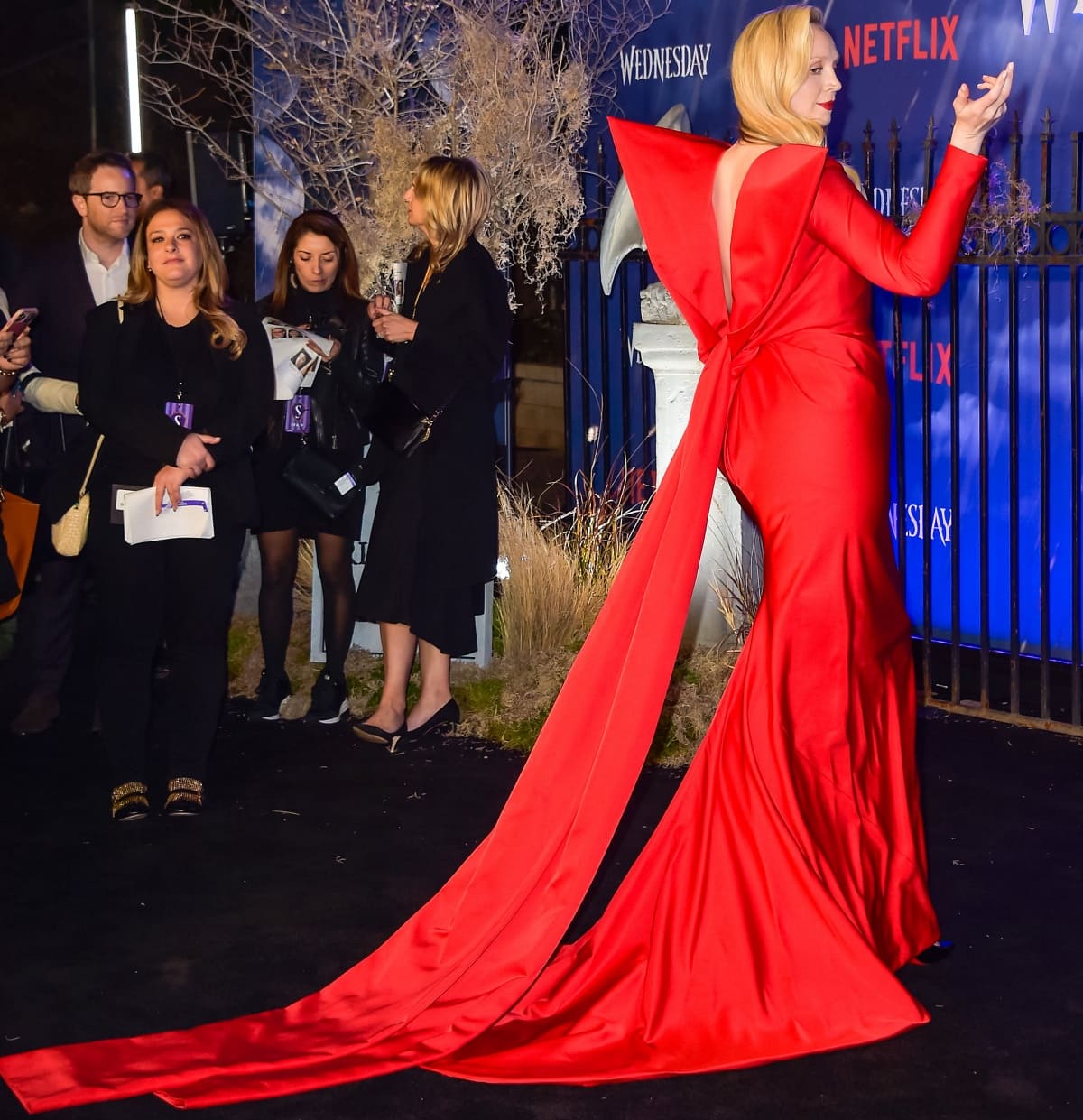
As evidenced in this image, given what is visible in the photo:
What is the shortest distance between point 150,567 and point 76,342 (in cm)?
123

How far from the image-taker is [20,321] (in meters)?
4.89

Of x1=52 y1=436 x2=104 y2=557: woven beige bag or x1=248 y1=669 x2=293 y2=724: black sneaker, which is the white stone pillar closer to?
x1=248 y1=669 x2=293 y2=724: black sneaker

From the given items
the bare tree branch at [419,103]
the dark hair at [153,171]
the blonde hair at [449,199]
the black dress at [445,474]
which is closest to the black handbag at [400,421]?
the black dress at [445,474]

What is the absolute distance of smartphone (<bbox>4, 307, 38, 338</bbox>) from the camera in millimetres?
4879

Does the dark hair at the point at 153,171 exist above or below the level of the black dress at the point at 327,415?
above

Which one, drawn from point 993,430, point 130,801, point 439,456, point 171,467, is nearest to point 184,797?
point 130,801

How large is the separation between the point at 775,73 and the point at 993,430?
4.17 meters

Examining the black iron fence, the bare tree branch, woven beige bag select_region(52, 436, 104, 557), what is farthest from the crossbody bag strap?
the bare tree branch

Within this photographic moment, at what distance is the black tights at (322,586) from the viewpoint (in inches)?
226

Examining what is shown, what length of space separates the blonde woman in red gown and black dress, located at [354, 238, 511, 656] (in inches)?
80.3

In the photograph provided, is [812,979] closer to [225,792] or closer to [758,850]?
[758,850]

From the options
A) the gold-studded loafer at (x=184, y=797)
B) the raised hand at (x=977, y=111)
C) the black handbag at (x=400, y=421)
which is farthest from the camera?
the black handbag at (x=400, y=421)

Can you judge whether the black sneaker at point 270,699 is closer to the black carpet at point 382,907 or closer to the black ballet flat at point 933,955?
the black carpet at point 382,907

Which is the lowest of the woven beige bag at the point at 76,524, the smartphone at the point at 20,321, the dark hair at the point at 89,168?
the woven beige bag at the point at 76,524
